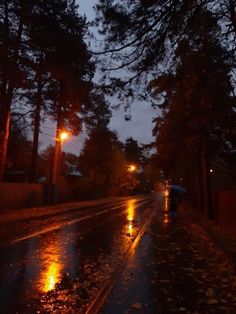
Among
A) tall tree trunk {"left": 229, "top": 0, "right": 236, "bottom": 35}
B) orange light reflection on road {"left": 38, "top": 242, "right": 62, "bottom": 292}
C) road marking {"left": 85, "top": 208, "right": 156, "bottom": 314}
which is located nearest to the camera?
road marking {"left": 85, "top": 208, "right": 156, "bottom": 314}

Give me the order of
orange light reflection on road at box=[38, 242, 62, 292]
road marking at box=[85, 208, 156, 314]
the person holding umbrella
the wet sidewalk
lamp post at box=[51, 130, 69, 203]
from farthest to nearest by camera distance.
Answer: lamp post at box=[51, 130, 69, 203] → the person holding umbrella → orange light reflection on road at box=[38, 242, 62, 292] → the wet sidewalk → road marking at box=[85, 208, 156, 314]

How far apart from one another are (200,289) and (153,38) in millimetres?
7140

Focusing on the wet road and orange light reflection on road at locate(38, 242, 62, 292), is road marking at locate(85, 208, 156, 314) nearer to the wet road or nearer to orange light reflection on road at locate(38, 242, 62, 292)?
the wet road

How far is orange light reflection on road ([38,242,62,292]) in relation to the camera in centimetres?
901

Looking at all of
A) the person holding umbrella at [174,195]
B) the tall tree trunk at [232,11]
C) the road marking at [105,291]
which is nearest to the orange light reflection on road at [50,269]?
the road marking at [105,291]

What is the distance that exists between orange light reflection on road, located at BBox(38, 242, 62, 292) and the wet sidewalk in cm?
121

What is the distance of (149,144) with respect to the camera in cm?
5362

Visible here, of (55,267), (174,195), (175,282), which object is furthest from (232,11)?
(174,195)

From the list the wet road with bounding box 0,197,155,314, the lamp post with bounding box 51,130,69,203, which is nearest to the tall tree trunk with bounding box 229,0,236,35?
the wet road with bounding box 0,197,155,314

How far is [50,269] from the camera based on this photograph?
10.7 metres

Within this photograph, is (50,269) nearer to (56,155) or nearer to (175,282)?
(175,282)

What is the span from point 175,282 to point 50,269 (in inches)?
110

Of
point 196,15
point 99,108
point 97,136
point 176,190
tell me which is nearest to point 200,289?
point 196,15

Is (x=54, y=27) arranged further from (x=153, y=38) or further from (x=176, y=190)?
(x=176, y=190)
